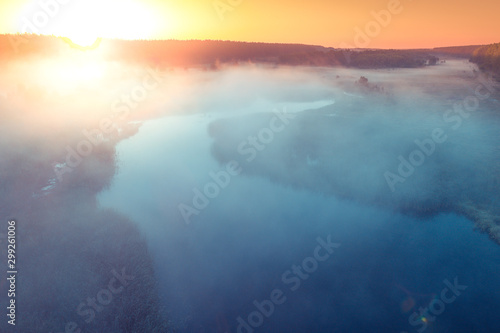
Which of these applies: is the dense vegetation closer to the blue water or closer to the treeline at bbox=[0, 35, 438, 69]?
the blue water

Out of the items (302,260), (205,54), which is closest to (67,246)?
(302,260)

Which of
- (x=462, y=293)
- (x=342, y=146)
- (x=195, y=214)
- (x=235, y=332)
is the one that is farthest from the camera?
(x=342, y=146)

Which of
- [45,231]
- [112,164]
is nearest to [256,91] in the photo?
[112,164]

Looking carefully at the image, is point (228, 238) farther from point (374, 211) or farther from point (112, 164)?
point (112, 164)

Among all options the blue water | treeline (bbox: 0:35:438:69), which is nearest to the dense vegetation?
the blue water

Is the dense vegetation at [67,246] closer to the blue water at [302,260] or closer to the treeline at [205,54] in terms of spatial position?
the blue water at [302,260]
